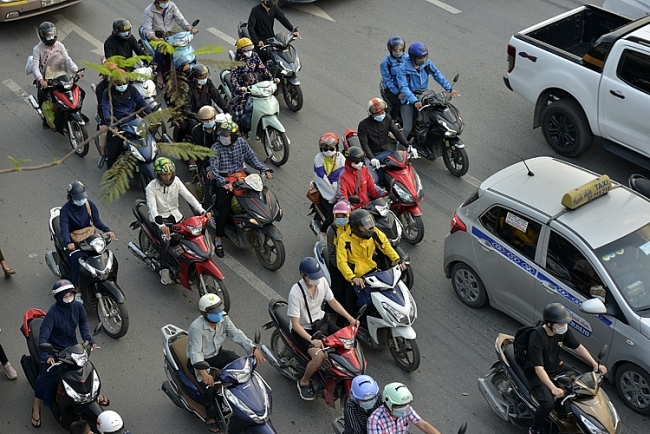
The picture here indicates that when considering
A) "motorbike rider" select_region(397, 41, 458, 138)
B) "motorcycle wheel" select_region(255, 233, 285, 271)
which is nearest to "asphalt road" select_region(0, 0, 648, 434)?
"motorcycle wheel" select_region(255, 233, 285, 271)

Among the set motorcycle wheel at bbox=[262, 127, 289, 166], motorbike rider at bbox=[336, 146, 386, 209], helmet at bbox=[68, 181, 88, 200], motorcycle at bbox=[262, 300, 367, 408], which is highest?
helmet at bbox=[68, 181, 88, 200]

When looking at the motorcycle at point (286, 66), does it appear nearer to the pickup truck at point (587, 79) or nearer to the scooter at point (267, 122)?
the scooter at point (267, 122)

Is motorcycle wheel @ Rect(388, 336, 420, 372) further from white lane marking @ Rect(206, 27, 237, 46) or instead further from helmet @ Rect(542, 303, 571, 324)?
white lane marking @ Rect(206, 27, 237, 46)

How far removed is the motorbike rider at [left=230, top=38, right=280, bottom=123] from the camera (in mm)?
13539

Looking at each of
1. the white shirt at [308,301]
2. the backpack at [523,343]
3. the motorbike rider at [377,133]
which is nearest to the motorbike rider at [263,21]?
the motorbike rider at [377,133]

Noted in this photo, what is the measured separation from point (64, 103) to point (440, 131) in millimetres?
5737

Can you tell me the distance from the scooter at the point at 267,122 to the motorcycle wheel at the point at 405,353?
4.44 meters

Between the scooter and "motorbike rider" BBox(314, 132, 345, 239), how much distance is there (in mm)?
1874

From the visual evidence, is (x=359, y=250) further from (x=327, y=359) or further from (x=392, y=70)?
(x=392, y=70)

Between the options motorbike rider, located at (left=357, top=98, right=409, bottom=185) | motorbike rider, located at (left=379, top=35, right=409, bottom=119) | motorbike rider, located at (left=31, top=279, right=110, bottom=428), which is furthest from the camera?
motorbike rider, located at (left=379, top=35, right=409, bottom=119)

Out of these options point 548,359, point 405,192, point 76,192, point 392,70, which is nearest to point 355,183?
point 405,192

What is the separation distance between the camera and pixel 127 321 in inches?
404

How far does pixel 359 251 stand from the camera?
9.89m

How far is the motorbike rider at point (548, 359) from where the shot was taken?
8195mm
